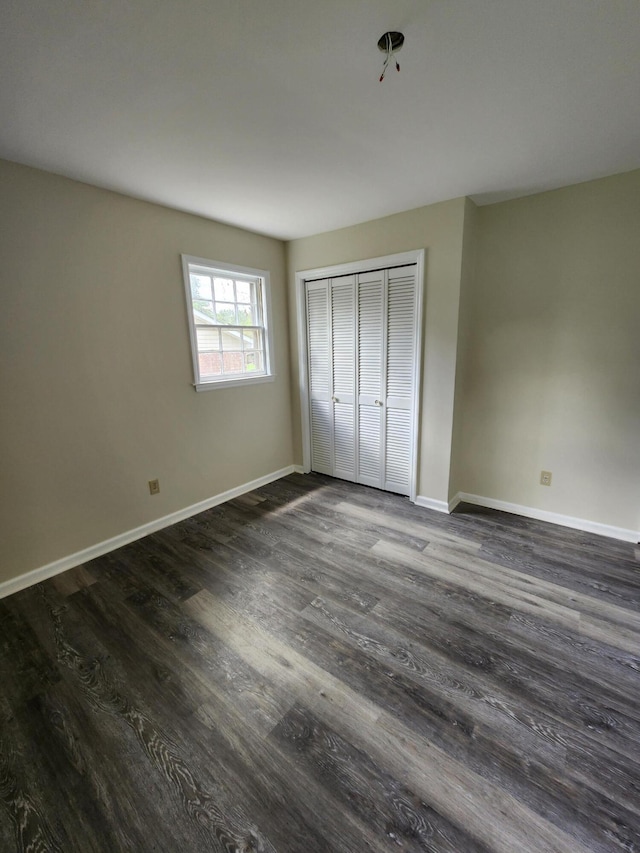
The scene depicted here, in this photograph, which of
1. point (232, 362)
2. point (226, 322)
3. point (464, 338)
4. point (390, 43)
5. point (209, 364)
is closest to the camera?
point (390, 43)

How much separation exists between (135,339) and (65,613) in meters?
1.78

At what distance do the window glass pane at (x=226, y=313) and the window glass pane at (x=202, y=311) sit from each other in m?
0.07

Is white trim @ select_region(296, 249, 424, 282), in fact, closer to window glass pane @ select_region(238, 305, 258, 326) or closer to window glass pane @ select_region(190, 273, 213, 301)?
window glass pane @ select_region(238, 305, 258, 326)

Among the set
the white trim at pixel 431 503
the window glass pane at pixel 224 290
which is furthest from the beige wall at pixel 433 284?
the window glass pane at pixel 224 290

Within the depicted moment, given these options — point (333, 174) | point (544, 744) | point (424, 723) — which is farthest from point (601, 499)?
point (333, 174)

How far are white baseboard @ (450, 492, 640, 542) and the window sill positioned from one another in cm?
212

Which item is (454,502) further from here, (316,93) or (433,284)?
(316,93)

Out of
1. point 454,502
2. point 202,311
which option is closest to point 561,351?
point 454,502

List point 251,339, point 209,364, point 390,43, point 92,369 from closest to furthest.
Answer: point 390,43 → point 92,369 → point 209,364 → point 251,339

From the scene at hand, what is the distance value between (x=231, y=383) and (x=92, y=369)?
1135 mm

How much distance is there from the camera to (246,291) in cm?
341

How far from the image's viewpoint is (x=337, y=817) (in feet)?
3.56

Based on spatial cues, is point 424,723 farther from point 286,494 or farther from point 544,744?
point 286,494

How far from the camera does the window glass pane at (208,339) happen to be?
3.01 meters
